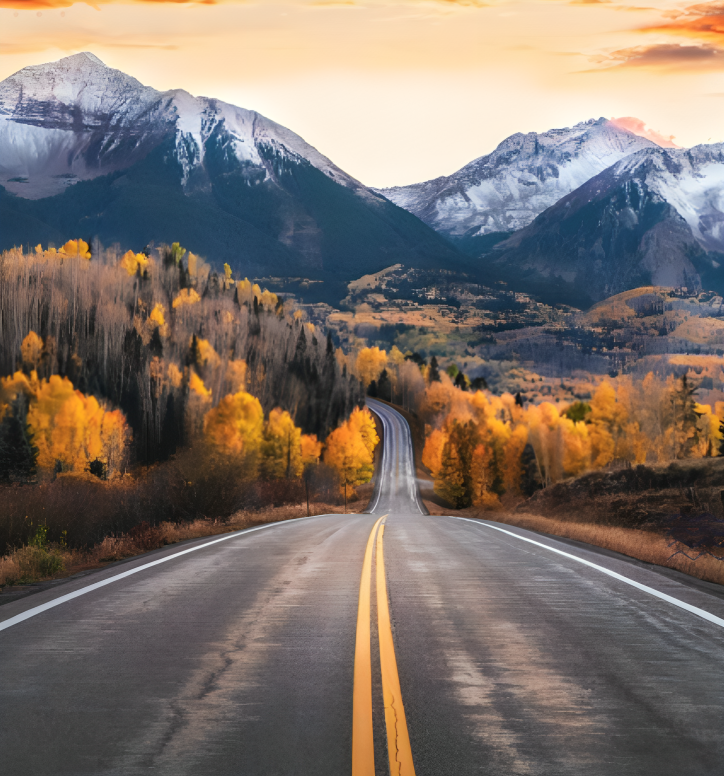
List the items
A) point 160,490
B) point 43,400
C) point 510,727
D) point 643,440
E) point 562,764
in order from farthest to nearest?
point 643,440 < point 43,400 < point 160,490 < point 510,727 < point 562,764

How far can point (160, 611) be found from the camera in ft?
28.0

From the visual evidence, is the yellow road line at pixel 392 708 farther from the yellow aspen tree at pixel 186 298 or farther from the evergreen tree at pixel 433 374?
the evergreen tree at pixel 433 374

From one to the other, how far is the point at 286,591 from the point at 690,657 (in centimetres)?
498

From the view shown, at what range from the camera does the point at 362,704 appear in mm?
5422

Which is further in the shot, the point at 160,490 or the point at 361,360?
the point at 361,360

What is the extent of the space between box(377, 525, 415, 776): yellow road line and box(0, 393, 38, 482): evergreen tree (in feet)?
189

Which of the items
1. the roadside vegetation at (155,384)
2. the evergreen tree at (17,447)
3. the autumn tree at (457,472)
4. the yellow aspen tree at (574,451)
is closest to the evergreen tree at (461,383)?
the roadside vegetation at (155,384)

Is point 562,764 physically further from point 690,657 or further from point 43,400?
point 43,400

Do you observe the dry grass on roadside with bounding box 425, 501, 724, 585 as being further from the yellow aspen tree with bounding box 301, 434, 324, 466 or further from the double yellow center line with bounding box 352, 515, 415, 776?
the yellow aspen tree with bounding box 301, 434, 324, 466

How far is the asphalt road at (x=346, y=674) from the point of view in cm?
455

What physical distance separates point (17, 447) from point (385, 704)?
66887 millimetres

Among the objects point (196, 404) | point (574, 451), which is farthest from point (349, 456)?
point (574, 451)

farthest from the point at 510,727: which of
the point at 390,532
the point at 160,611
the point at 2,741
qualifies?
the point at 390,532

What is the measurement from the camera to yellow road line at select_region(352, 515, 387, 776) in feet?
14.6
